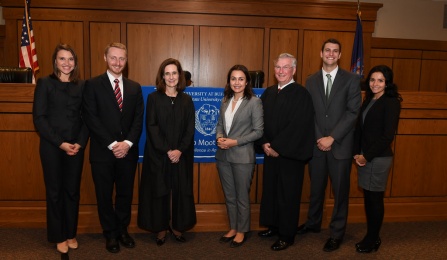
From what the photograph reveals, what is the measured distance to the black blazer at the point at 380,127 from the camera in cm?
281

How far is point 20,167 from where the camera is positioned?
3359 millimetres

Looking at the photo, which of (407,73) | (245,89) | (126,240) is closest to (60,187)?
(126,240)

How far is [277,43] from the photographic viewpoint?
263 inches

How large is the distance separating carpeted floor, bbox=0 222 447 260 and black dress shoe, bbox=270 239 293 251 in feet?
0.13

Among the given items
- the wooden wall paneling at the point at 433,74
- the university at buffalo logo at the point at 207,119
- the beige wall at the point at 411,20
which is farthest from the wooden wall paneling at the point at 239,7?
the university at buffalo logo at the point at 207,119

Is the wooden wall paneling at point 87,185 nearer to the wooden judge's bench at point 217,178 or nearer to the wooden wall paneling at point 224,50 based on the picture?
the wooden judge's bench at point 217,178

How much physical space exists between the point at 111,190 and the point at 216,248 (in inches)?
41.4

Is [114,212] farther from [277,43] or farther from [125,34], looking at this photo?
[277,43]

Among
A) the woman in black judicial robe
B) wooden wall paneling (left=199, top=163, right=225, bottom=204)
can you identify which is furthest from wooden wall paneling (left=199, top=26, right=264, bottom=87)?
the woman in black judicial robe

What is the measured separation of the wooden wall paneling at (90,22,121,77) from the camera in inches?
250

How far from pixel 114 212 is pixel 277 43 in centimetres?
479

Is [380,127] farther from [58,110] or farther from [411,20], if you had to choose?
[411,20]

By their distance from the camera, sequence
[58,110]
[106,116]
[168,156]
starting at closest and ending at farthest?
[58,110] < [106,116] < [168,156]

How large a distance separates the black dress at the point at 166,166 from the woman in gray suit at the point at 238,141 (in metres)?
0.29
